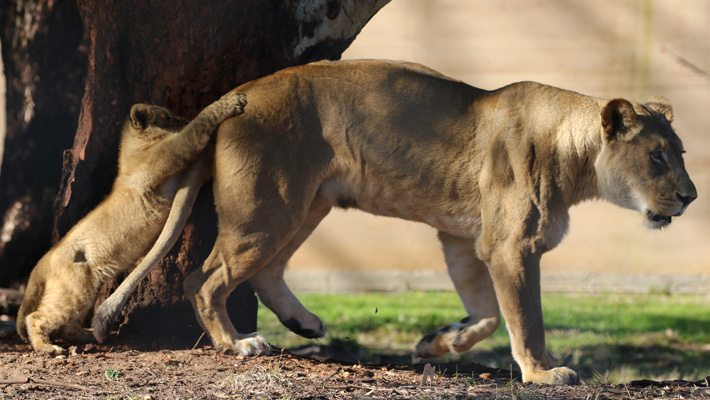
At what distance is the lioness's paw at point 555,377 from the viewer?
446cm

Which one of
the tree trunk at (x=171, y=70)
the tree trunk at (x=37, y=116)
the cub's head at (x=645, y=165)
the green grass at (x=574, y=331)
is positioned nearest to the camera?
the cub's head at (x=645, y=165)

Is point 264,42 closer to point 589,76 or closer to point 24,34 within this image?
point 24,34

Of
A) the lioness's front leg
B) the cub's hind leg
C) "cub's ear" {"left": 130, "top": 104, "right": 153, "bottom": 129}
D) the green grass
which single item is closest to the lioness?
the lioness's front leg

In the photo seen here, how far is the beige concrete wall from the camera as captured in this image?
408 inches

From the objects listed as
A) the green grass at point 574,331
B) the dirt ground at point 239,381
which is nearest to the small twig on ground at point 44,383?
the dirt ground at point 239,381

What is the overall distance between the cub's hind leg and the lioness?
0.88 feet

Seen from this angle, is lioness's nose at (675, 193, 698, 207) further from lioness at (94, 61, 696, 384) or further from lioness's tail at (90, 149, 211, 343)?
lioness's tail at (90, 149, 211, 343)

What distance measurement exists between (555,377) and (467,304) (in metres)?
0.85

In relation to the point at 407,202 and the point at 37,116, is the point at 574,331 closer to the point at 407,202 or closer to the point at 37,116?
the point at 407,202

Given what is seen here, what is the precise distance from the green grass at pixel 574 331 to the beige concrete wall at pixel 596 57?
2.44 ft

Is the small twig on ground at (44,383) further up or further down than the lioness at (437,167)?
further down

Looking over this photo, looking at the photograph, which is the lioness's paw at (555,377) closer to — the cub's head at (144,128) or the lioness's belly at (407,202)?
the lioness's belly at (407,202)

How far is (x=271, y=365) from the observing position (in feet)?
14.4

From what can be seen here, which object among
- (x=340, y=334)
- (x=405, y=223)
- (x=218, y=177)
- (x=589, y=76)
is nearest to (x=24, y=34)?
(x=218, y=177)
